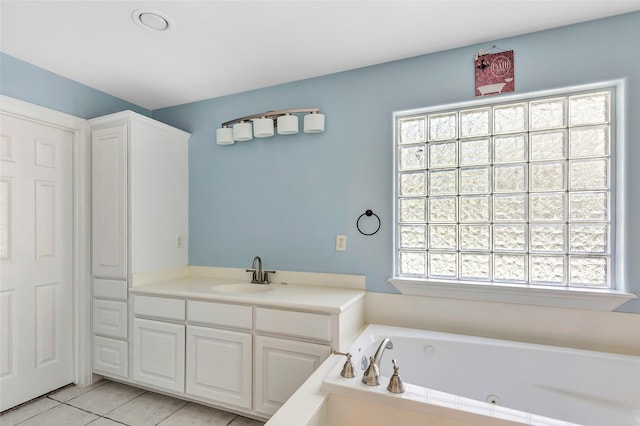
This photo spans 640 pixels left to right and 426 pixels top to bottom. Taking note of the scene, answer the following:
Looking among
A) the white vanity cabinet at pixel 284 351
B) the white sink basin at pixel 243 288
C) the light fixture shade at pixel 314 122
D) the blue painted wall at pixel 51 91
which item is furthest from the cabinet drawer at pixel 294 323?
the blue painted wall at pixel 51 91

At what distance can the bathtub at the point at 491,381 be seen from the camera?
1.26 metres

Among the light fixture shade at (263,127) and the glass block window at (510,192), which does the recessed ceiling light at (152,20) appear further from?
the glass block window at (510,192)

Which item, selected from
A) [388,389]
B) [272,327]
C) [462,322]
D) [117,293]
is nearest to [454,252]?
[462,322]

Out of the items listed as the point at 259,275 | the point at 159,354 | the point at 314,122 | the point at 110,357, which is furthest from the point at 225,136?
the point at 110,357

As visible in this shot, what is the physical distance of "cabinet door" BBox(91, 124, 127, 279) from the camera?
7.68 ft

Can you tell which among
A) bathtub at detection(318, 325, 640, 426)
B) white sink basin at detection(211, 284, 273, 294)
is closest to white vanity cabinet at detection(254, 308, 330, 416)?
bathtub at detection(318, 325, 640, 426)

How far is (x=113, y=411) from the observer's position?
2057mm

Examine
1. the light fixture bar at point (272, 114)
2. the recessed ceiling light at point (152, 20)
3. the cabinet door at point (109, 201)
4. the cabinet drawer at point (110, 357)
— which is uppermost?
the recessed ceiling light at point (152, 20)

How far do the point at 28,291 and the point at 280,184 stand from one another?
187cm

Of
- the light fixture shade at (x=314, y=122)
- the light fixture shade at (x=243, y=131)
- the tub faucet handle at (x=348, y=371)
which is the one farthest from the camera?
the light fixture shade at (x=243, y=131)

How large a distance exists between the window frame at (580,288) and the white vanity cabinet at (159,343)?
159cm

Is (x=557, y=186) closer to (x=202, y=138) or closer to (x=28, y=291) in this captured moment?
(x=202, y=138)

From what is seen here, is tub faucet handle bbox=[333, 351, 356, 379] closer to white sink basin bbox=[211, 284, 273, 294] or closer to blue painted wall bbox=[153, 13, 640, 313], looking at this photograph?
blue painted wall bbox=[153, 13, 640, 313]

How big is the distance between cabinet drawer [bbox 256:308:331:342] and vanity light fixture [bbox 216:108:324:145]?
1276mm
